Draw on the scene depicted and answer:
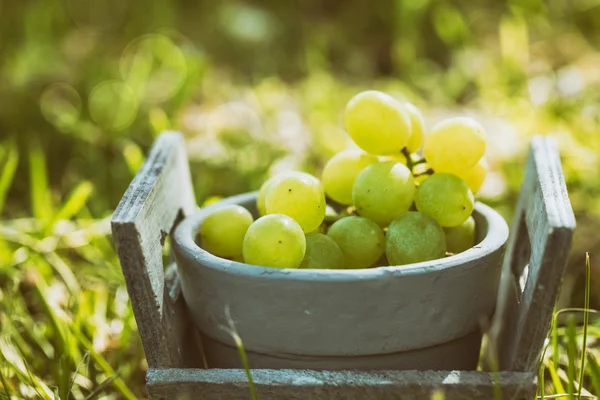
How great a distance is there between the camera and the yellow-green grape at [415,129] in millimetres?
1021

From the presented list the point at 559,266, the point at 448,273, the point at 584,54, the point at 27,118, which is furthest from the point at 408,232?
the point at 584,54

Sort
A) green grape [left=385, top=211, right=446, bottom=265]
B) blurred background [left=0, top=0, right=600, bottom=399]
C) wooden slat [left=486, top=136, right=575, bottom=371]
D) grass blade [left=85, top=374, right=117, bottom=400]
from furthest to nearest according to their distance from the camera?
1. blurred background [left=0, top=0, right=600, bottom=399]
2. grass blade [left=85, top=374, right=117, bottom=400]
3. green grape [left=385, top=211, right=446, bottom=265]
4. wooden slat [left=486, top=136, right=575, bottom=371]

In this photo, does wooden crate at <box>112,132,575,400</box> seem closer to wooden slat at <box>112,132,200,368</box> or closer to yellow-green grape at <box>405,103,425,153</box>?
wooden slat at <box>112,132,200,368</box>

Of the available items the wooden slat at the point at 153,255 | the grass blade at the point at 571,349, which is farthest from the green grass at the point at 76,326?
the wooden slat at the point at 153,255

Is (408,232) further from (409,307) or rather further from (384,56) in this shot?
(384,56)

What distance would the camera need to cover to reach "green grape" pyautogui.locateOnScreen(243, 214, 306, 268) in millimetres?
833

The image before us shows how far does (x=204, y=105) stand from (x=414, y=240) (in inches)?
71.2

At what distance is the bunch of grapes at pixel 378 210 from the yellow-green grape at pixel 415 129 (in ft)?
0.07

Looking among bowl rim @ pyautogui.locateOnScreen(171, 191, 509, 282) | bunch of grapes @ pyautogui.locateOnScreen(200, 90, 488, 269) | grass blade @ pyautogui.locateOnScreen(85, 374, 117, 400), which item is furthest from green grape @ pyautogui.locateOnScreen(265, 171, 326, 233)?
grass blade @ pyautogui.locateOnScreen(85, 374, 117, 400)

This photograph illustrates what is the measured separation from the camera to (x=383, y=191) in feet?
3.00

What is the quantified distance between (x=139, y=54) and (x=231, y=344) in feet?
7.37

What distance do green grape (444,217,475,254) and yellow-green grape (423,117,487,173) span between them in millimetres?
81

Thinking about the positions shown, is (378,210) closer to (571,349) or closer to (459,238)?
(459,238)

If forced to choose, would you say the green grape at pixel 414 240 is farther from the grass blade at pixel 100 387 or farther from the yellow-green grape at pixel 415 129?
the grass blade at pixel 100 387
